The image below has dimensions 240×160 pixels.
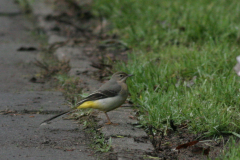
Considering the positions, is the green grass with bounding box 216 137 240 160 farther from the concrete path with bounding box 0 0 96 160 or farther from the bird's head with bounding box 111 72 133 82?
the bird's head with bounding box 111 72 133 82

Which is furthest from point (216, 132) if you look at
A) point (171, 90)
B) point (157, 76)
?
point (157, 76)

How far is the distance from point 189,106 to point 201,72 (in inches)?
50.6

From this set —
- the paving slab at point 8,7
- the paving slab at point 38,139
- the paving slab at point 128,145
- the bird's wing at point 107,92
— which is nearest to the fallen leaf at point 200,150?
the paving slab at point 128,145

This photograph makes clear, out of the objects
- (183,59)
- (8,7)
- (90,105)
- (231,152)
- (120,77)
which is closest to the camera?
(231,152)

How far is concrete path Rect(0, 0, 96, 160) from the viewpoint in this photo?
3781 mm

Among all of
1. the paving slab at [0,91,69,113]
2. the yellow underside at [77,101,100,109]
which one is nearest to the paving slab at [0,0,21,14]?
the paving slab at [0,91,69,113]

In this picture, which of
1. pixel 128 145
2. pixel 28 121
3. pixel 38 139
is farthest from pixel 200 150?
pixel 28 121

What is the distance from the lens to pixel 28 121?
4633 mm

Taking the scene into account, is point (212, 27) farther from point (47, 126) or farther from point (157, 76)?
point (47, 126)

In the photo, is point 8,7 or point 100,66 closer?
point 100,66

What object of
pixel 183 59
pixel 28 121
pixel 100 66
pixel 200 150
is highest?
pixel 183 59

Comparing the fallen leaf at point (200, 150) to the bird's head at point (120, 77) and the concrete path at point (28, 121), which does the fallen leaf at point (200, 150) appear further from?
the bird's head at point (120, 77)

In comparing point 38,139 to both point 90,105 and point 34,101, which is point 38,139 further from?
point 34,101

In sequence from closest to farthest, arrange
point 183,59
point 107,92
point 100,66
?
1. point 107,92
2. point 183,59
3. point 100,66
